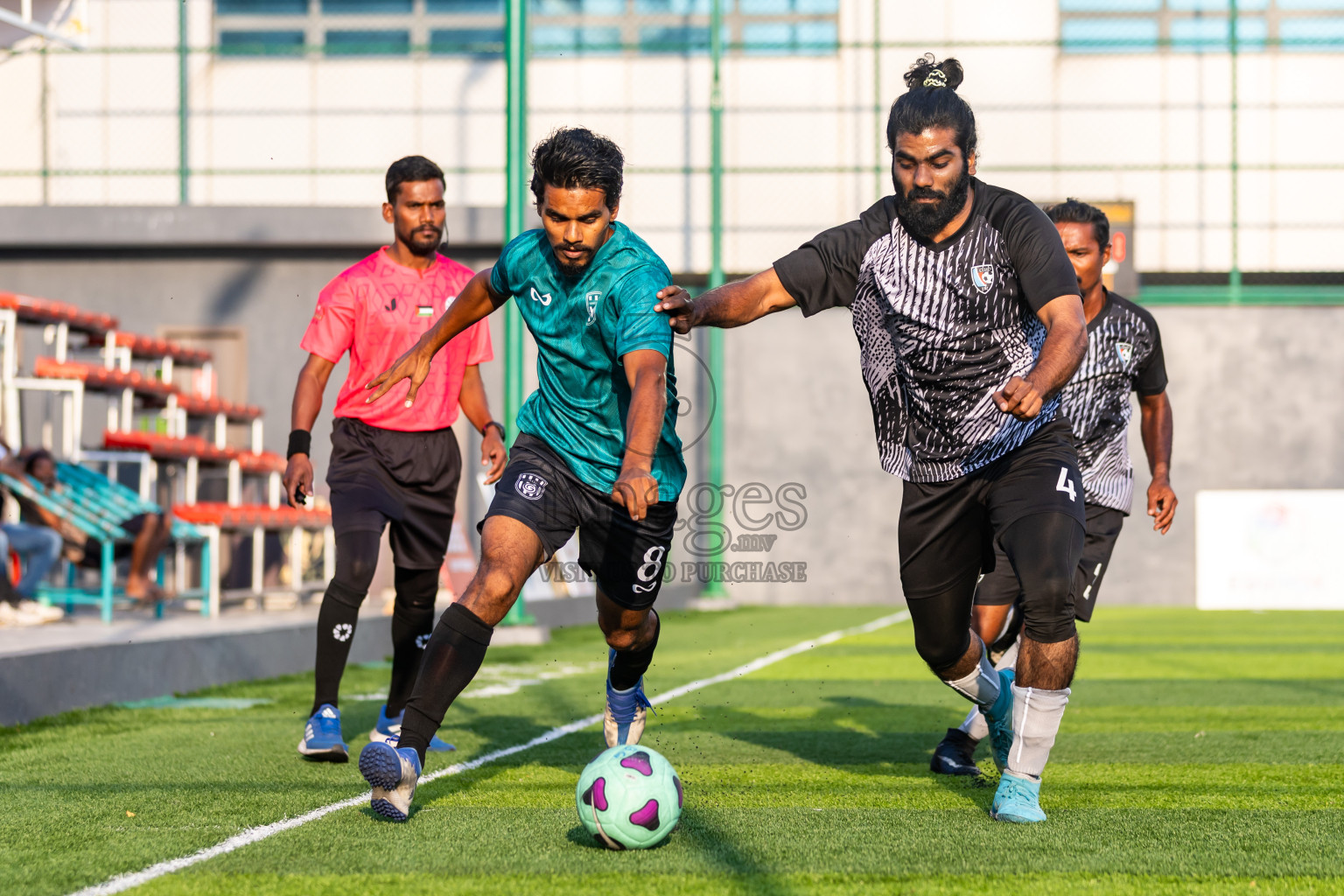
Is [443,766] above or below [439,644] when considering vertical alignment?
below

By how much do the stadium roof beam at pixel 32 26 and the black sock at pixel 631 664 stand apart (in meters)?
8.89

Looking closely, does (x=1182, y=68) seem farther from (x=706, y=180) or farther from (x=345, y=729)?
(x=345, y=729)

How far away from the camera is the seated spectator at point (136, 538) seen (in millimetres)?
10750

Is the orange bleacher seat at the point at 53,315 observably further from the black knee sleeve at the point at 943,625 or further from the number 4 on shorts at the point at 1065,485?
the number 4 on shorts at the point at 1065,485

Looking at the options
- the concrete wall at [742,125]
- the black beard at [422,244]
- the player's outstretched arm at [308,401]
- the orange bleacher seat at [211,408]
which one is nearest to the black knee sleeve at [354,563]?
the player's outstretched arm at [308,401]

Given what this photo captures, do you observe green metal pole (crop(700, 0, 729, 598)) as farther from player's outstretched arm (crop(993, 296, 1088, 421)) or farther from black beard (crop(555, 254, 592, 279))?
player's outstretched arm (crop(993, 296, 1088, 421))

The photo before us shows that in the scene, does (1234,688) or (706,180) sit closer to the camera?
(1234,688)

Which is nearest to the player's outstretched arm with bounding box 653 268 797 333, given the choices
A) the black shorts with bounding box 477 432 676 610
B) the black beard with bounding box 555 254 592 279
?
the black beard with bounding box 555 254 592 279

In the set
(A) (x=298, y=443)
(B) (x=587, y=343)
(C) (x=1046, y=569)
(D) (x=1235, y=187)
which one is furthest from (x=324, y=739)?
(D) (x=1235, y=187)

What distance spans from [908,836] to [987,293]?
1.65 metres

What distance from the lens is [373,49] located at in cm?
2227

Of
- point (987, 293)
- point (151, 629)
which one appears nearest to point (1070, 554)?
point (987, 293)

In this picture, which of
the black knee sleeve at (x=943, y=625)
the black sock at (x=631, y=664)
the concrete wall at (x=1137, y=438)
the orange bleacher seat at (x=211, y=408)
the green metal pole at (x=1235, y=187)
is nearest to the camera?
the black knee sleeve at (x=943, y=625)

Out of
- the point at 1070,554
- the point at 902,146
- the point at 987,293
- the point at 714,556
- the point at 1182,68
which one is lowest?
the point at 714,556
